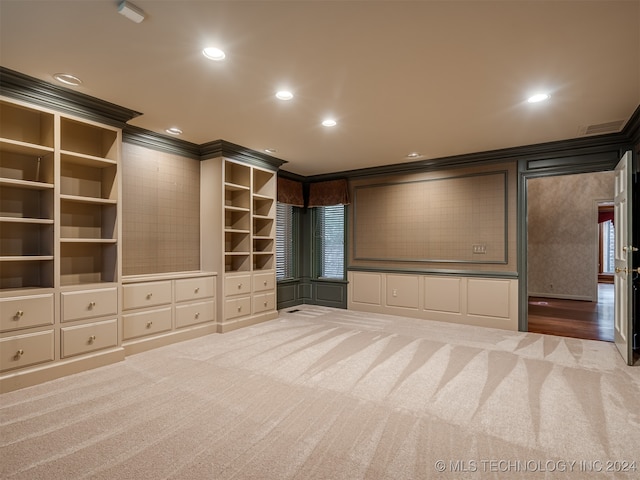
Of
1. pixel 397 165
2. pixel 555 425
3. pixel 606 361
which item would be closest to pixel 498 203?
pixel 397 165

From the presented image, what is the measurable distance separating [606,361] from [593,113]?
2.61 m

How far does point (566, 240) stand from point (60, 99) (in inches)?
361

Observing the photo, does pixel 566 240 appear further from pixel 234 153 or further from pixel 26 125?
pixel 26 125

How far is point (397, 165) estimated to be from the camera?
595 centimetres

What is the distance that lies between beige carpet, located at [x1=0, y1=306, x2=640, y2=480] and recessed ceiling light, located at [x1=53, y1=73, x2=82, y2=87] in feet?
8.62

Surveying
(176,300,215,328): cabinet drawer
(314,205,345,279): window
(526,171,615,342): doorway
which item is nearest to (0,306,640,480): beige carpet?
(176,300,215,328): cabinet drawer

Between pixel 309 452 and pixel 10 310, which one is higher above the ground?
pixel 10 310

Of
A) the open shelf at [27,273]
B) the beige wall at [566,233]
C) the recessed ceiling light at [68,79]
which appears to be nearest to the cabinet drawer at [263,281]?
the open shelf at [27,273]

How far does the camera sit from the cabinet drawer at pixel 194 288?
4.34m

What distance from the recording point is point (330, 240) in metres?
6.86

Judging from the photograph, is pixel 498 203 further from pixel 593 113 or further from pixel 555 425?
pixel 555 425

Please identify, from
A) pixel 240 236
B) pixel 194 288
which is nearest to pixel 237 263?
pixel 240 236

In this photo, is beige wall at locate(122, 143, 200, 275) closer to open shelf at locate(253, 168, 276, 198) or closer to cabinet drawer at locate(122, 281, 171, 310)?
cabinet drawer at locate(122, 281, 171, 310)

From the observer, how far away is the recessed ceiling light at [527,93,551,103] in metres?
3.16
